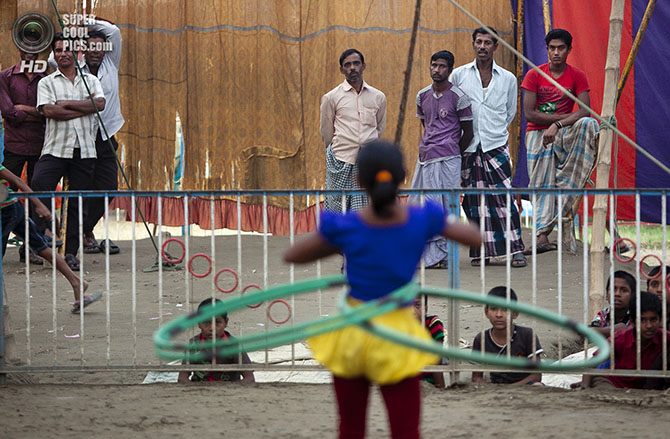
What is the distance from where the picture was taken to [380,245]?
3488 millimetres

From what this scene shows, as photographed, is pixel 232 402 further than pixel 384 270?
Yes

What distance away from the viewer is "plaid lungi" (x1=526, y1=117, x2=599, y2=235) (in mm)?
9250

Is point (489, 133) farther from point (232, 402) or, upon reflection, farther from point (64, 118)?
point (232, 402)

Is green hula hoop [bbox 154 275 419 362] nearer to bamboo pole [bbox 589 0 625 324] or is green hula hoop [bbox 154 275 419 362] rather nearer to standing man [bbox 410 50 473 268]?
bamboo pole [bbox 589 0 625 324]

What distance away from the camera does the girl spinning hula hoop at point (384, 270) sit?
11.4 ft

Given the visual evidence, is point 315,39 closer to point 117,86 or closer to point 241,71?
point 241,71

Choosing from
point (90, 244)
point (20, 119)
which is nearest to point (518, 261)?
point (90, 244)

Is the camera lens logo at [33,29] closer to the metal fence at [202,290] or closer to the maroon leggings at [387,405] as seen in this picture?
the metal fence at [202,290]

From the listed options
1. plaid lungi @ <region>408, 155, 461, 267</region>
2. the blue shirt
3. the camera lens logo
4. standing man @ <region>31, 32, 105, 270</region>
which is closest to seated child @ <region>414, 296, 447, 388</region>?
the blue shirt

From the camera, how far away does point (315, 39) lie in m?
11.3

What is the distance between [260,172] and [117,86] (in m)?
2.03

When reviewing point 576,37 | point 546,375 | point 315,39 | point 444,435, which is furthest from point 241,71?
point 444,435

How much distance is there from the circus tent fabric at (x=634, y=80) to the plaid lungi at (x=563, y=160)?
5.02 feet

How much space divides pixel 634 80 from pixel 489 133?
7.62ft
